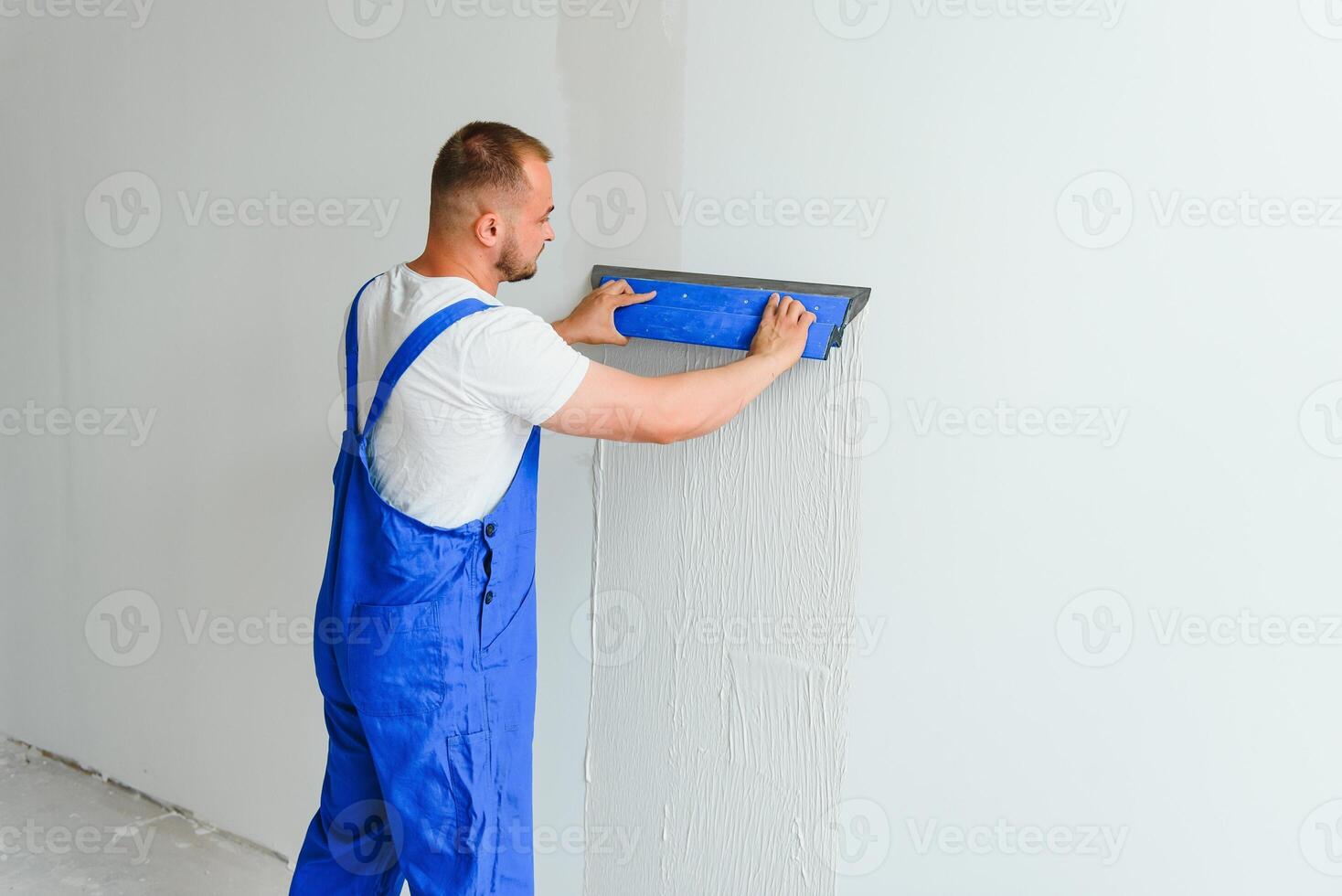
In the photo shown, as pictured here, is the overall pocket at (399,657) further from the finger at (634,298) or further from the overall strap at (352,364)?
the finger at (634,298)

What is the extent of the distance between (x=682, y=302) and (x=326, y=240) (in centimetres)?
75

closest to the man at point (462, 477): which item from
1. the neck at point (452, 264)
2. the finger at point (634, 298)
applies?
the neck at point (452, 264)

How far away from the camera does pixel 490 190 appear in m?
1.51

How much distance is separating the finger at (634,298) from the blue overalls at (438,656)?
25cm

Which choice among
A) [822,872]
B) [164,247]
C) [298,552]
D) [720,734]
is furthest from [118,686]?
[822,872]

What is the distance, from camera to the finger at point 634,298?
1695mm

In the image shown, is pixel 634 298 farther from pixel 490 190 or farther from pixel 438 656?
pixel 438 656

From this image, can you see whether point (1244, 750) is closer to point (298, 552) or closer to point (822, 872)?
point (822, 872)

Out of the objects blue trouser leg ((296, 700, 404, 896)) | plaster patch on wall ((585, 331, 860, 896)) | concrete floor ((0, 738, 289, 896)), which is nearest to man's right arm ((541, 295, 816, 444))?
plaster patch on wall ((585, 331, 860, 896))

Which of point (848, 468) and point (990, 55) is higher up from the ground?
point (990, 55)

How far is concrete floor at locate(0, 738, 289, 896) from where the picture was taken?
2250mm

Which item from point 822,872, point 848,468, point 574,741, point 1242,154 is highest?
point 1242,154

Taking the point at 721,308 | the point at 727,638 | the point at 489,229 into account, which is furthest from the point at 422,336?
the point at 727,638

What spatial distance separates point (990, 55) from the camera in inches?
60.8
